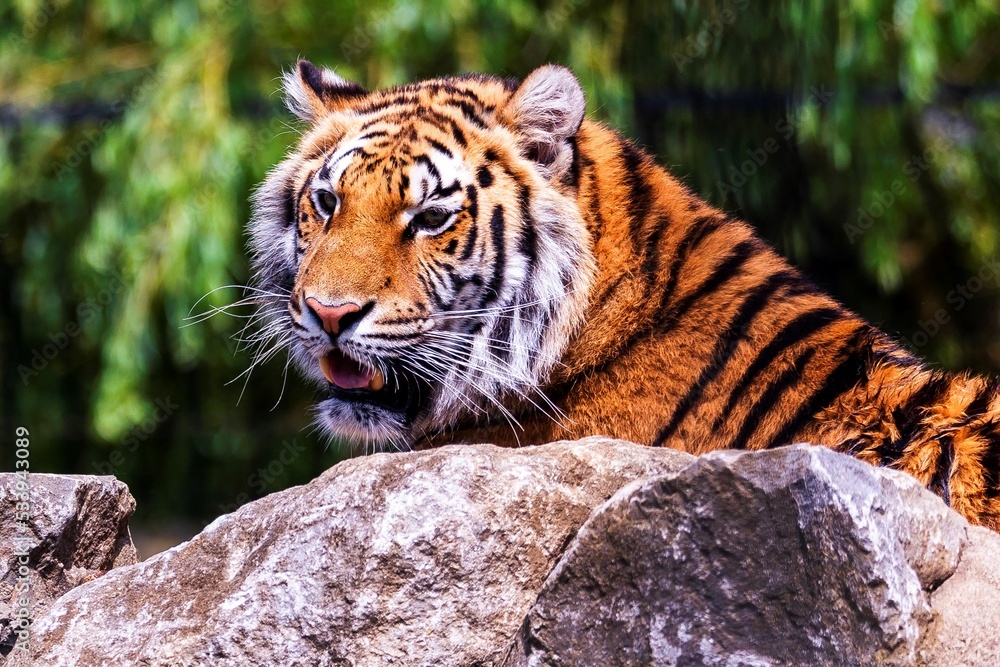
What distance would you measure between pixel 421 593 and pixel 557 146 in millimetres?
1132

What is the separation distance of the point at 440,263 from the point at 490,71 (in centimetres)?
230

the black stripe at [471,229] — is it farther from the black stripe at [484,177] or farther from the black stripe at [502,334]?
the black stripe at [502,334]

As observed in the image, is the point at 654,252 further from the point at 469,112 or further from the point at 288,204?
the point at 288,204

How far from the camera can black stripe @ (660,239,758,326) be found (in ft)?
7.38

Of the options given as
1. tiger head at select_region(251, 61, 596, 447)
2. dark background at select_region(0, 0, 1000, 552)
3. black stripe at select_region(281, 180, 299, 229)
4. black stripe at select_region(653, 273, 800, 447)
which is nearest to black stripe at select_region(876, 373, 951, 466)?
black stripe at select_region(653, 273, 800, 447)

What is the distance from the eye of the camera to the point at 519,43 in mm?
4844

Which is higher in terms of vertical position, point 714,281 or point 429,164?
point 429,164

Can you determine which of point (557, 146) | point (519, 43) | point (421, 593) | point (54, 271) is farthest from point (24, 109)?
point (421, 593)

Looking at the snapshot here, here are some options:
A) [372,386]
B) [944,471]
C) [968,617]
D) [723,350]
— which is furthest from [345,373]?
[968,617]

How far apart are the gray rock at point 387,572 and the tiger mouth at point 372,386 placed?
62cm

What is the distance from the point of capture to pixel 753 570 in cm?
142

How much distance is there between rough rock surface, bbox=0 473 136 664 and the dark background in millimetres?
2185

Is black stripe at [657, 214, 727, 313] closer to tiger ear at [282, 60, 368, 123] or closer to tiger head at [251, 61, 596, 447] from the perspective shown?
tiger head at [251, 61, 596, 447]

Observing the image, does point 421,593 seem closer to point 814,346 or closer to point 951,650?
point 951,650
